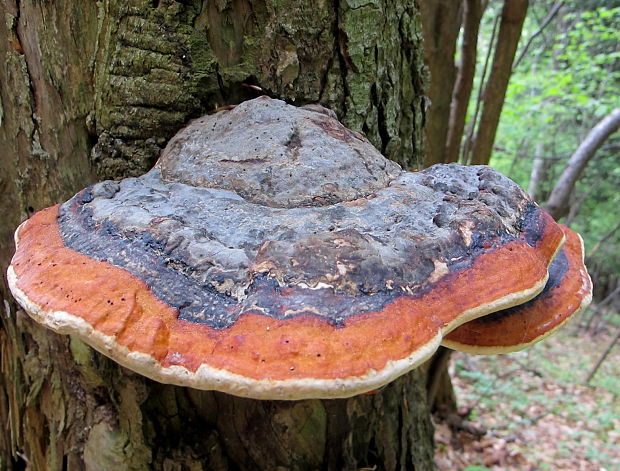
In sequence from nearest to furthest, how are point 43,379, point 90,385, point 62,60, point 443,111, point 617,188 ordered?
1. point 62,60
2. point 90,385
3. point 43,379
4. point 443,111
5. point 617,188

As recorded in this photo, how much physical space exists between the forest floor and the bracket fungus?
3.41 meters

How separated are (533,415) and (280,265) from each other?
5848 mm


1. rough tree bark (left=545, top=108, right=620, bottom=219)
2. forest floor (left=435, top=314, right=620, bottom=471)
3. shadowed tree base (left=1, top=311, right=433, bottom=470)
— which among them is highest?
rough tree bark (left=545, top=108, right=620, bottom=219)

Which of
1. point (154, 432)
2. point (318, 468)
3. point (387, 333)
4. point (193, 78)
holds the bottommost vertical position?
point (318, 468)

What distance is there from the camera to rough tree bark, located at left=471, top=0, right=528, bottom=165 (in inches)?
144

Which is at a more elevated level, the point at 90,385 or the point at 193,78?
the point at 193,78

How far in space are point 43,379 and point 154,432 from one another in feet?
1.90

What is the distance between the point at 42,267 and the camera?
1095 mm

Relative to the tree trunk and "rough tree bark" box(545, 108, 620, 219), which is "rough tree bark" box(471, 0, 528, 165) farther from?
the tree trunk

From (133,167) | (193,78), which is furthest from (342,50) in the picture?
(133,167)

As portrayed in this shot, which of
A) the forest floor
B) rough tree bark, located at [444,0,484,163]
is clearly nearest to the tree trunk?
rough tree bark, located at [444,0,484,163]

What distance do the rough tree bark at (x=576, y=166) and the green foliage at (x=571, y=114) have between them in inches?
188

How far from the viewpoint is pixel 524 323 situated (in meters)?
1.47

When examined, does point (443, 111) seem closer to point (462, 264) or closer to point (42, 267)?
point (462, 264)
